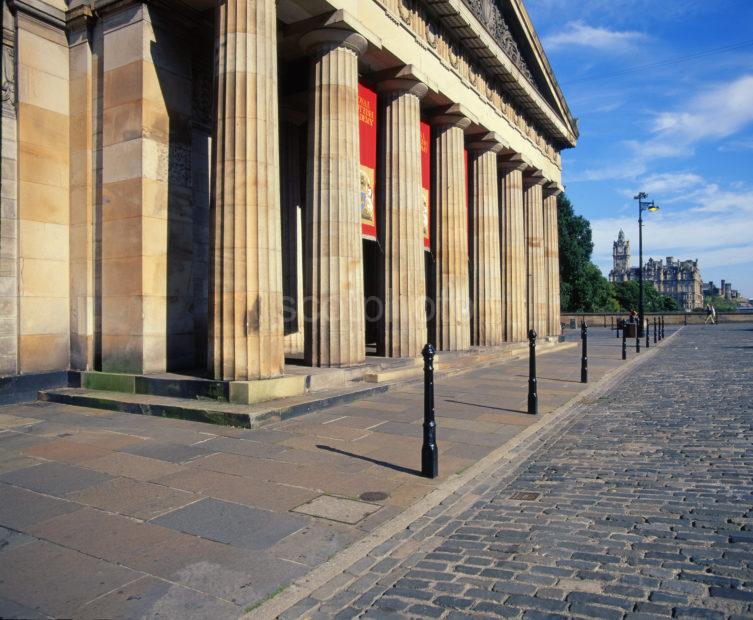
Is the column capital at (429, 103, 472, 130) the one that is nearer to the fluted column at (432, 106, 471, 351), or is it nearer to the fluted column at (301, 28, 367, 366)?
the fluted column at (432, 106, 471, 351)

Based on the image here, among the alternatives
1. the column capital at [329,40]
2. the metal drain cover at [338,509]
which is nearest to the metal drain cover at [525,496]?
the metal drain cover at [338,509]

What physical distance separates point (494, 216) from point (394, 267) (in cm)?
742

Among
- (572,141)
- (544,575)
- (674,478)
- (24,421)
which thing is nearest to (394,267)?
(24,421)

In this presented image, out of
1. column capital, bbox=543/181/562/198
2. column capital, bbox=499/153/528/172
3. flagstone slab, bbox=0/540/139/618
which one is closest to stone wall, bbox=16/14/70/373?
flagstone slab, bbox=0/540/139/618

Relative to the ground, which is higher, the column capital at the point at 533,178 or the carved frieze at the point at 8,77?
the column capital at the point at 533,178

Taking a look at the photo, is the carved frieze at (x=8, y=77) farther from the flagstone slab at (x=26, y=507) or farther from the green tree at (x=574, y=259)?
the green tree at (x=574, y=259)

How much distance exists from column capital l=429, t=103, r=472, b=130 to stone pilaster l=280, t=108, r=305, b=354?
3935 mm

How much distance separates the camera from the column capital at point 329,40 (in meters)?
11.7

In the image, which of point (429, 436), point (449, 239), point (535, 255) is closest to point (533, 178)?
point (535, 255)

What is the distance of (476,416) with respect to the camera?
8.95 metres

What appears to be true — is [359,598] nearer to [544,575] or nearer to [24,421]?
[544,575]

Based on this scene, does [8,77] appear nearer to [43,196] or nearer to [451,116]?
[43,196]

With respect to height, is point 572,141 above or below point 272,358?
above

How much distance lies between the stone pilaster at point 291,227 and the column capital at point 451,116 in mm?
3935
